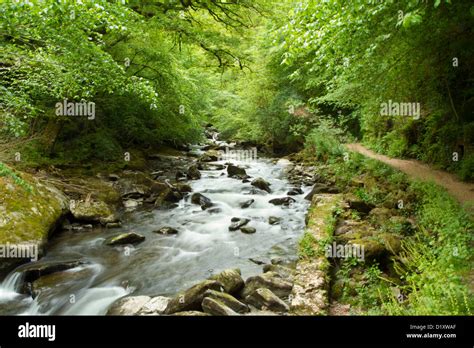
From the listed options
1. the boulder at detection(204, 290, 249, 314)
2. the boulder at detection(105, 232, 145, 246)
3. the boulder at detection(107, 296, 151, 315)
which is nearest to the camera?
the boulder at detection(204, 290, 249, 314)

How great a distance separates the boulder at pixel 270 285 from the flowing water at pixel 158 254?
103cm

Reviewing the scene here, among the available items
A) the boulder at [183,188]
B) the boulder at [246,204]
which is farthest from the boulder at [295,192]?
the boulder at [183,188]

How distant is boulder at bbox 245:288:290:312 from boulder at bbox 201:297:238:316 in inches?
25.2

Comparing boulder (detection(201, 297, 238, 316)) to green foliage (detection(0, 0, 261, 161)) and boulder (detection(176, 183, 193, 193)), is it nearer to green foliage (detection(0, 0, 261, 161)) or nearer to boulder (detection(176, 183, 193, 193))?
green foliage (detection(0, 0, 261, 161))

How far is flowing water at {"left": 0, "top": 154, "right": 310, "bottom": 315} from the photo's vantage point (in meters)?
6.49

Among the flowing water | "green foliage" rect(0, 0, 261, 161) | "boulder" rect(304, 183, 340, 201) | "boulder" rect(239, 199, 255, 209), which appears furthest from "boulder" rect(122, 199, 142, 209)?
"boulder" rect(304, 183, 340, 201)

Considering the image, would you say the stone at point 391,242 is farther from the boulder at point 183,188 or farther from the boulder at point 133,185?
the boulder at point 133,185

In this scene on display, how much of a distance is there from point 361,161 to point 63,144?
12344 mm

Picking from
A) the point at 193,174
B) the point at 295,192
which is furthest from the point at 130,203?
the point at 295,192

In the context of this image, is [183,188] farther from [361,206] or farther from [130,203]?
[361,206]

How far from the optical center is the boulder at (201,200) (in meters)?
12.3

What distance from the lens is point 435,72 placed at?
8.43 m
